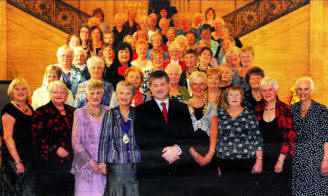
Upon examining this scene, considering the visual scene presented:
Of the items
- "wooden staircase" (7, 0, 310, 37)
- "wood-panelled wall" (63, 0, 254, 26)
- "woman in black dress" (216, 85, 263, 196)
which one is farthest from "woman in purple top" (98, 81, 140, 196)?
"wood-panelled wall" (63, 0, 254, 26)

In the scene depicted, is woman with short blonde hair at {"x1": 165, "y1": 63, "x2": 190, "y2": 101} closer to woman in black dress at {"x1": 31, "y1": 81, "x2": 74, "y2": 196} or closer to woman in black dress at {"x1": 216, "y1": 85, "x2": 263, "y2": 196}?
woman in black dress at {"x1": 216, "y1": 85, "x2": 263, "y2": 196}

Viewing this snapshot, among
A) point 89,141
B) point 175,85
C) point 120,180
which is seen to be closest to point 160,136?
point 120,180

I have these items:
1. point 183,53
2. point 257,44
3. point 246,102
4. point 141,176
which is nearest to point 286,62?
point 257,44

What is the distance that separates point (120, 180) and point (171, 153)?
2.12ft

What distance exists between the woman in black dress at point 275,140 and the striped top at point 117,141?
145 centimetres

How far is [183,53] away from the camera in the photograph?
22.8 ft

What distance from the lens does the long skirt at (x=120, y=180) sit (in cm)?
460

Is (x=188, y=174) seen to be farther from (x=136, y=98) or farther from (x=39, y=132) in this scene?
(x=39, y=132)

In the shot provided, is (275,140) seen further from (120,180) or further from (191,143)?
(120,180)

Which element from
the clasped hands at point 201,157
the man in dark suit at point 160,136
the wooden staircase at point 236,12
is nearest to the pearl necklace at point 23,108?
the man in dark suit at point 160,136

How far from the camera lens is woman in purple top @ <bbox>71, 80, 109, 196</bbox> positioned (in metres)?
4.70

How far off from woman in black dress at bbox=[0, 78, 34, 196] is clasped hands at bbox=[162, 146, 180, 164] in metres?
1.47

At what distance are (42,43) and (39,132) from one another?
20.3 ft

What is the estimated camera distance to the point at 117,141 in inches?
183
